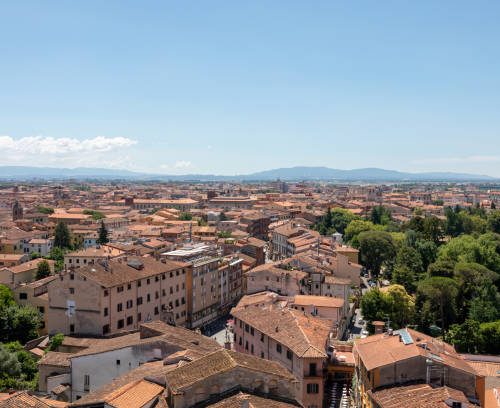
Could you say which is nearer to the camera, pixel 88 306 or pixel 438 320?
pixel 88 306

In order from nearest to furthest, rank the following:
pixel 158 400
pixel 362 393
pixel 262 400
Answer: pixel 262 400, pixel 158 400, pixel 362 393

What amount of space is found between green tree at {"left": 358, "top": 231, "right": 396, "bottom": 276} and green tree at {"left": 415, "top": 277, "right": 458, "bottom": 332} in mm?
21906

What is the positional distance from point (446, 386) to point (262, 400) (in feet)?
31.8

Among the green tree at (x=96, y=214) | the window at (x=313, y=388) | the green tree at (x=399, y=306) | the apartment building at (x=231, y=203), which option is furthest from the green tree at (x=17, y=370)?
the apartment building at (x=231, y=203)

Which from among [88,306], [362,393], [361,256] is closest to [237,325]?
[88,306]

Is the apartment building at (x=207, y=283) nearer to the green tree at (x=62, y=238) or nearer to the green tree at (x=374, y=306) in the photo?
the green tree at (x=374, y=306)

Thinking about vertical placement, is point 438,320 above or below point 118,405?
below

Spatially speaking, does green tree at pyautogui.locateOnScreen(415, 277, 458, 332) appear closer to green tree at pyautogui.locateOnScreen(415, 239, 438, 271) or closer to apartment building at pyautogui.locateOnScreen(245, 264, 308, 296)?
apartment building at pyautogui.locateOnScreen(245, 264, 308, 296)

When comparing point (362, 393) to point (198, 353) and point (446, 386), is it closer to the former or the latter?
point (446, 386)

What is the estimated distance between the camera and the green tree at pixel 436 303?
4894 centimetres

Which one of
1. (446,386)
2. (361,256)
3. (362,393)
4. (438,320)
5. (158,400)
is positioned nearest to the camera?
(158,400)

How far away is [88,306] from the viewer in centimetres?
4000

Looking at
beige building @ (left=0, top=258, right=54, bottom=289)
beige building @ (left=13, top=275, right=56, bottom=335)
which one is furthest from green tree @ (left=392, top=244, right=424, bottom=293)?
beige building @ (left=0, top=258, right=54, bottom=289)

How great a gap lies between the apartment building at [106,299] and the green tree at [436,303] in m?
22.2
